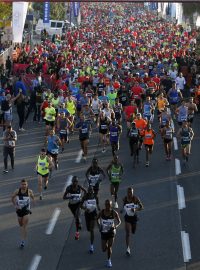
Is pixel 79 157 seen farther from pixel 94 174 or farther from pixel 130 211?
pixel 130 211

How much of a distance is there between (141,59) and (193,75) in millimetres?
7781

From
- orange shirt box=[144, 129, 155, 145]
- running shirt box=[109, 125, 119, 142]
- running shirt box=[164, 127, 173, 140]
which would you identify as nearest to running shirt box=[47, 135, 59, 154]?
running shirt box=[109, 125, 119, 142]

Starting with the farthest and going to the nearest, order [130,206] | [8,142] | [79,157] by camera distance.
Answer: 1. [79,157]
2. [8,142]
3. [130,206]

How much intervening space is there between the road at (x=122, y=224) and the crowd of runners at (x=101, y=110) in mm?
334

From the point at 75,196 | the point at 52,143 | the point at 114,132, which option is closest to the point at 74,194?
the point at 75,196

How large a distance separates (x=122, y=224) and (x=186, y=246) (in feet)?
6.67

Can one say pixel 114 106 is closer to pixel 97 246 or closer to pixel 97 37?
pixel 97 246

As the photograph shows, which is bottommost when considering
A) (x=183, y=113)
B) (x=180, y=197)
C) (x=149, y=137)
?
(x=180, y=197)

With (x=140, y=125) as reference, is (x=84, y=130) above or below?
below

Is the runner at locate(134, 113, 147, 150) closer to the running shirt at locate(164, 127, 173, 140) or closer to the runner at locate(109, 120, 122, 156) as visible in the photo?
the runner at locate(109, 120, 122, 156)

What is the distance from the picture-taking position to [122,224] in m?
17.8

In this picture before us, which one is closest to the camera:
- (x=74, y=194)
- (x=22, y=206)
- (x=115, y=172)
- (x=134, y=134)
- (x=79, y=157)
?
(x=22, y=206)

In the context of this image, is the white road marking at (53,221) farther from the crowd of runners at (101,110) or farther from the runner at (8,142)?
the runner at (8,142)

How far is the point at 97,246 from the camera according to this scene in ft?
54.1
